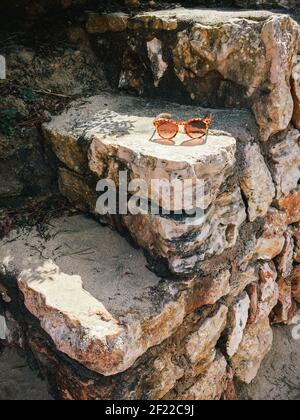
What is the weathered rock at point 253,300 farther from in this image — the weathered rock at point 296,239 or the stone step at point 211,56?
the stone step at point 211,56

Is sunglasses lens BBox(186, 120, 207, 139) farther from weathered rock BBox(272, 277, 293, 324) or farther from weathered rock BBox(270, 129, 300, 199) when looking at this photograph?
weathered rock BBox(272, 277, 293, 324)

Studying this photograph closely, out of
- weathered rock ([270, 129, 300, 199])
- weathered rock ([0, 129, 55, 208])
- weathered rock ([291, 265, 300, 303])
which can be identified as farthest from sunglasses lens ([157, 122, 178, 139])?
weathered rock ([291, 265, 300, 303])

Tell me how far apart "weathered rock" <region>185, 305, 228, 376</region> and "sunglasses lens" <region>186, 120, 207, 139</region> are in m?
1.42

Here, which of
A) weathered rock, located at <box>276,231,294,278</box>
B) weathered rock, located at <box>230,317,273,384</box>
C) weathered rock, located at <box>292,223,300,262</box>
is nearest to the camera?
weathered rock, located at <box>230,317,273,384</box>

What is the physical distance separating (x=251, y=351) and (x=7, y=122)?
305 cm

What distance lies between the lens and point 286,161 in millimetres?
3799

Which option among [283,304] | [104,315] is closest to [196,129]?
[104,315]

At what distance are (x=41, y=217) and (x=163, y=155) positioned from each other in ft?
4.59

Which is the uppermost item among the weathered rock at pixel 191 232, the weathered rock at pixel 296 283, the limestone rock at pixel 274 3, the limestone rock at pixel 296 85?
the limestone rock at pixel 274 3

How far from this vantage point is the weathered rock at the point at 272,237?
3828 mm

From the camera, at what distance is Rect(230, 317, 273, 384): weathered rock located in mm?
3889

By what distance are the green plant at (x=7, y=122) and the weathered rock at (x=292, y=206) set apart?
2507mm

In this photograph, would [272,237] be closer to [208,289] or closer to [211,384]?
[208,289]


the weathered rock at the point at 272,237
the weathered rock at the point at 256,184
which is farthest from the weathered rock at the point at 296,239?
the weathered rock at the point at 256,184
